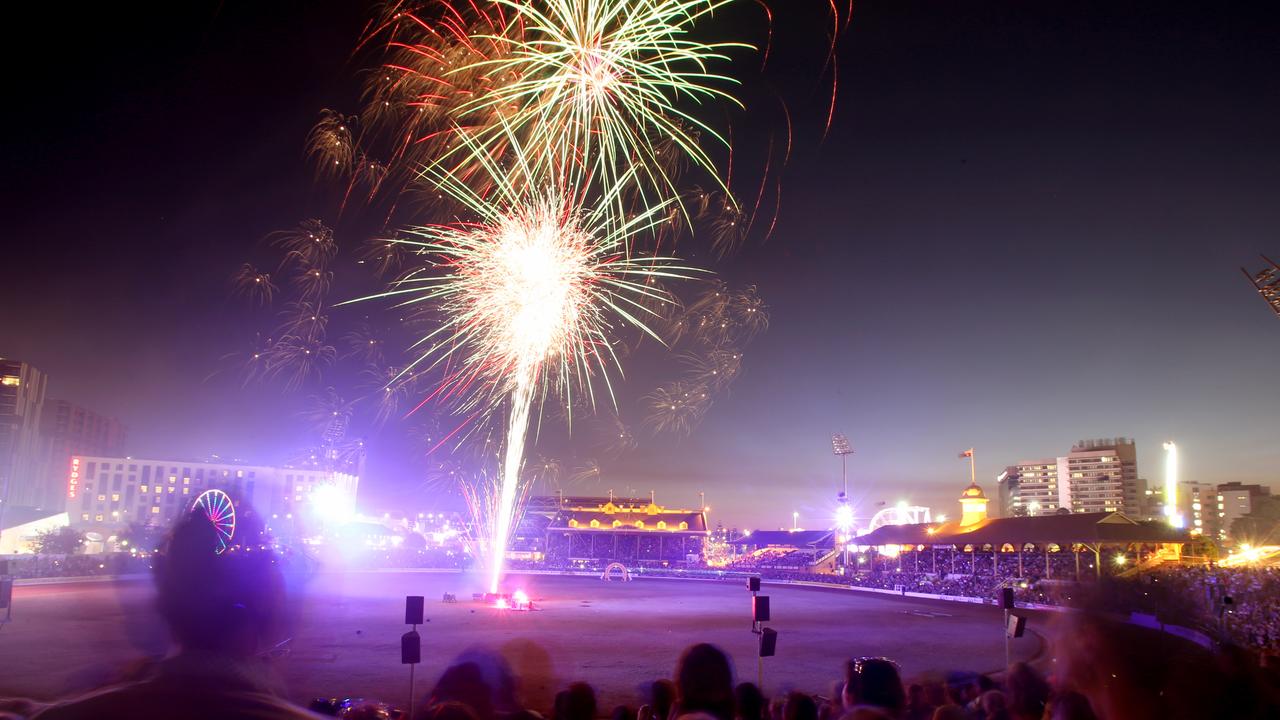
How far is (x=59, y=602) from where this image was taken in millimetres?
30781

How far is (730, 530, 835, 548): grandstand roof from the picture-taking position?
9264 centimetres

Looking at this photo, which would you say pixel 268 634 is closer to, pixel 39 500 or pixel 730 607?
pixel 730 607

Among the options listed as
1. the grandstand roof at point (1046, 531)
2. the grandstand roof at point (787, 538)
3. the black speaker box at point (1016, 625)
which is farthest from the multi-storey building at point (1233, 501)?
the black speaker box at point (1016, 625)

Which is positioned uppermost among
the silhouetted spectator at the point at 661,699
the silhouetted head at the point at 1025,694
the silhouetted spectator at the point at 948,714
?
the silhouetted spectator at the point at 948,714

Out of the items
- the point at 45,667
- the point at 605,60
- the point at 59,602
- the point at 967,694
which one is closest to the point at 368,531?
the point at 59,602

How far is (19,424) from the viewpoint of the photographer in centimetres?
9481

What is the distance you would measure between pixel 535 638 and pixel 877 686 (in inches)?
887

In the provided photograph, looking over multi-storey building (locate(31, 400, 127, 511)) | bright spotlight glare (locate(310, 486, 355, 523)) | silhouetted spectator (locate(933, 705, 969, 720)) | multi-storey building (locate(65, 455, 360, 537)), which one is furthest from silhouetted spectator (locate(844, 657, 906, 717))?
multi-storey building (locate(31, 400, 127, 511))

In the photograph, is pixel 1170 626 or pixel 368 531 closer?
pixel 1170 626

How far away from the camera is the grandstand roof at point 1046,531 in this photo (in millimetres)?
37812

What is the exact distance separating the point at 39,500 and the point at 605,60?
138 m

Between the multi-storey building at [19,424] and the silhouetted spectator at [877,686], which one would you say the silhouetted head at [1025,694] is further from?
the multi-storey building at [19,424]

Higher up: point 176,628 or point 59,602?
point 176,628

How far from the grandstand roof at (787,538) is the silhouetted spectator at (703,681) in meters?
89.4
